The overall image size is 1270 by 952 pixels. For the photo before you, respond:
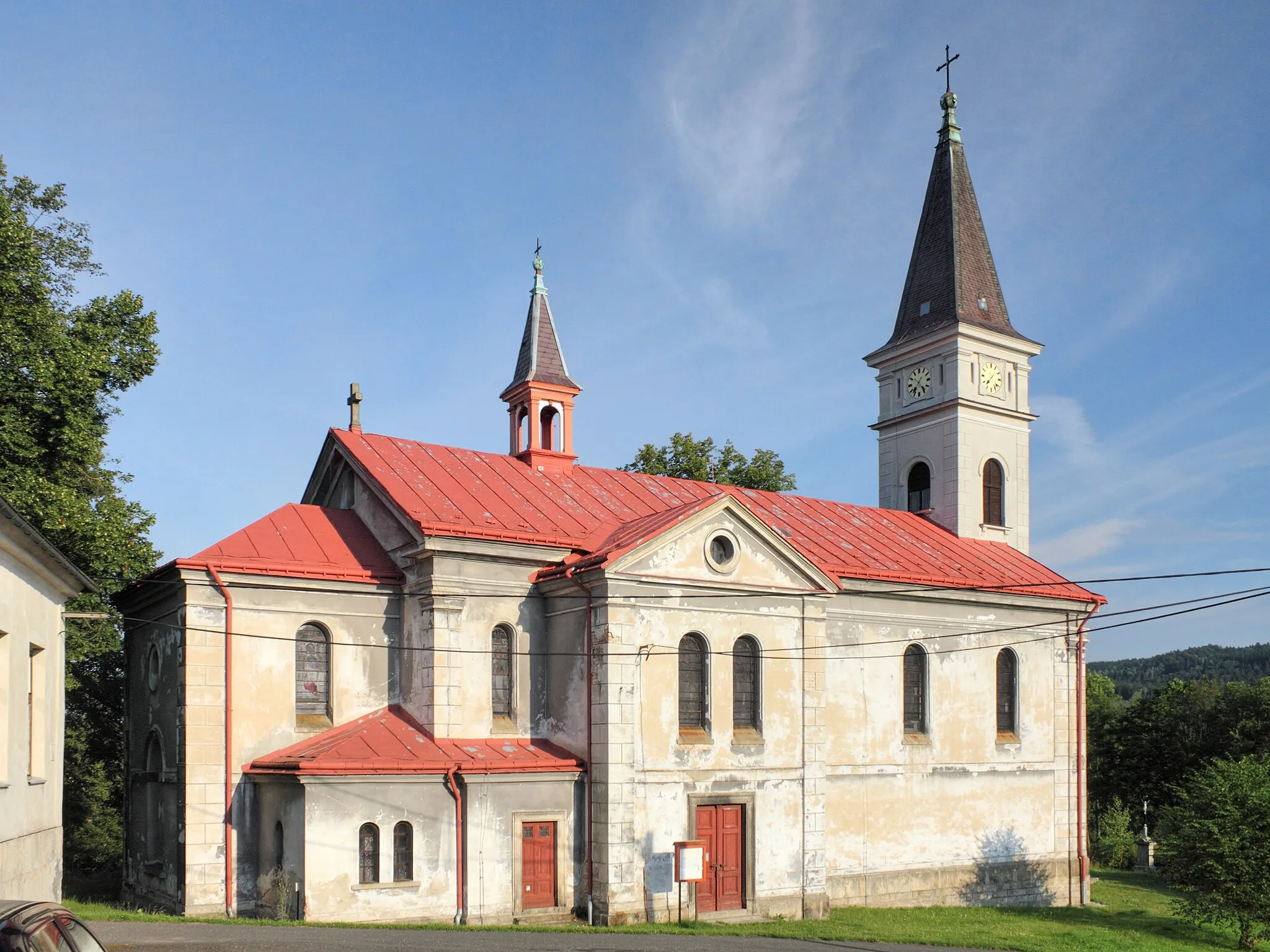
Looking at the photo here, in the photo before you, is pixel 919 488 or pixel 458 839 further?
pixel 919 488

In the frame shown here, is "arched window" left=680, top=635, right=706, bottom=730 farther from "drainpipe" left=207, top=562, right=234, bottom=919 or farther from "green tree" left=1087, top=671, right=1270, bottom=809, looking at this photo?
"green tree" left=1087, top=671, right=1270, bottom=809

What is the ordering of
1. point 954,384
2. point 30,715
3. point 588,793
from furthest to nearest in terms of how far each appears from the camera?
1. point 954,384
2. point 588,793
3. point 30,715

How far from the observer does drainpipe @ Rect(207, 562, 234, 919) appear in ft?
68.1

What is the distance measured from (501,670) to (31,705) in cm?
831

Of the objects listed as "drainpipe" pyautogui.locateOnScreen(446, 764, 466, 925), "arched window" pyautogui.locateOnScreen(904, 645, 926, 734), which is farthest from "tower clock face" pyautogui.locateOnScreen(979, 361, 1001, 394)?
"drainpipe" pyautogui.locateOnScreen(446, 764, 466, 925)

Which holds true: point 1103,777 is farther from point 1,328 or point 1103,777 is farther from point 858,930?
point 1,328

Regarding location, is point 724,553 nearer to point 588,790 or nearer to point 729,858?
point 588,790

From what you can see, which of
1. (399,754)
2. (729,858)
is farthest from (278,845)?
(729,858)

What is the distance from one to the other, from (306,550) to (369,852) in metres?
5.79

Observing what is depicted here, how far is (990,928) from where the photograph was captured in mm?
23328

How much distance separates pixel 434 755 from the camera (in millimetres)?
21078

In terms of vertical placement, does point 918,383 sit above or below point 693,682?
above

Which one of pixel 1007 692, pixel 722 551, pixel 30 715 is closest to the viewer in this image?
pixel 30 715

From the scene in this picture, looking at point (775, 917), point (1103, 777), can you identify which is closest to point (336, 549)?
point (775, 917)
